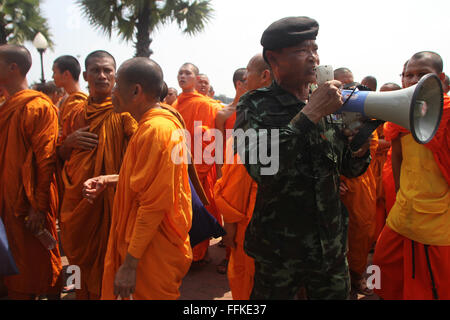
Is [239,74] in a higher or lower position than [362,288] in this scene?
higher

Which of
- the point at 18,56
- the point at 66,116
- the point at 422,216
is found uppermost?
the point at 18,56

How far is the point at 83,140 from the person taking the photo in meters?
2.92

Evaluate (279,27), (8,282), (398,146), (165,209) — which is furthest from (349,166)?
(8,282)

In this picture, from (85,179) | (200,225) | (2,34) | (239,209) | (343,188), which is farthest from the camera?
(2,34)

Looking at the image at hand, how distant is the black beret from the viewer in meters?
1.76

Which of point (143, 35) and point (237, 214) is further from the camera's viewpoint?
point (143, 35)

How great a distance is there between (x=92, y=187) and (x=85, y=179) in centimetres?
70

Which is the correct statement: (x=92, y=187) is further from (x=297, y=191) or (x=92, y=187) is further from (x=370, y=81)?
(x=370, y=81)

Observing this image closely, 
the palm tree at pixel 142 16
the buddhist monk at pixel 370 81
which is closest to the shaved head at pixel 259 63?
the buddhist monk at pixel 370 81

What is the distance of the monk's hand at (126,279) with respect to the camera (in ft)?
6.42

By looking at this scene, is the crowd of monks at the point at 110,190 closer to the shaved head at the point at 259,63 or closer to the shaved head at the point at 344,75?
the shaved head at the point at 259,63

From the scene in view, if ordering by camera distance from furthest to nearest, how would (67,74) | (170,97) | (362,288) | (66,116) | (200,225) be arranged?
(170,97)
(67,74)
(362,288)
(66,116)
(200,225)

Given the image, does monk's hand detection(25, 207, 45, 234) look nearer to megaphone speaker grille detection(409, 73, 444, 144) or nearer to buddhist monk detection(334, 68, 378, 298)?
buddhist monk detection(334, 68, 378, 298)

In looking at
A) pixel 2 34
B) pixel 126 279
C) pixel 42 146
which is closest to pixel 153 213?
pixel 126 279
